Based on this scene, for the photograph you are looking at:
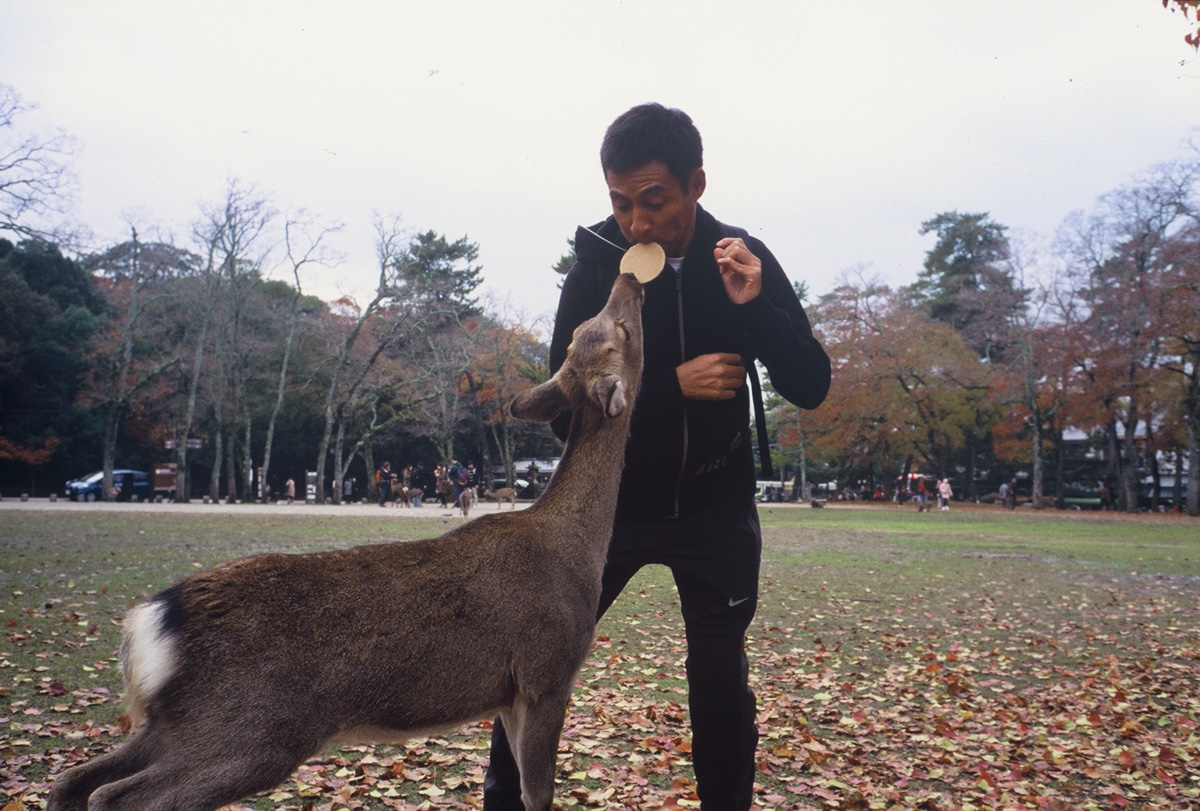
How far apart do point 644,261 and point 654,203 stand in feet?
0.76

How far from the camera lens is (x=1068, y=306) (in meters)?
45.6

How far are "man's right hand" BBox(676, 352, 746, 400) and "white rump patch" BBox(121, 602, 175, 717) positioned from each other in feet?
6.27

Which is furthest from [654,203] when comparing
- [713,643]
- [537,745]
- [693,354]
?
[537,745]

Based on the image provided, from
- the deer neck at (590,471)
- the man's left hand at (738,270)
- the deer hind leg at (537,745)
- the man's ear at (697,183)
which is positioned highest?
the man's ear at (697,183)

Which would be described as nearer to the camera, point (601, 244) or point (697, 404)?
point (697, 404)

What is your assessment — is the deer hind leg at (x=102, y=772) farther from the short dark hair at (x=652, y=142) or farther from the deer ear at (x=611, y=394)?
the short dark hair at (x=652, y=142)

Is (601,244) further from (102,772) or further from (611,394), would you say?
(102,772)

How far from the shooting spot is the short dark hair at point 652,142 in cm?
333

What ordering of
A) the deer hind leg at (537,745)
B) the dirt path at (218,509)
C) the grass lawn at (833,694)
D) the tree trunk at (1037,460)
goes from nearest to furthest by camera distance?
the deer hind leg at (537,745) → the grass lawn at (833,694) → the dirt path at (218,509) → the tree trunk at (1037,460)

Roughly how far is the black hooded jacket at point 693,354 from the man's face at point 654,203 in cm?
13

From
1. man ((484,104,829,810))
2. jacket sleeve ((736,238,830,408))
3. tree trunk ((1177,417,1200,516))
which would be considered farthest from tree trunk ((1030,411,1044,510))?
man ((484,104,829,810))

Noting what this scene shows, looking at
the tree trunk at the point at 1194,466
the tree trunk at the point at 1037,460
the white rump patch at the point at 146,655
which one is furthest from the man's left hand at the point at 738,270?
the tree trunk at the point at 1037,460

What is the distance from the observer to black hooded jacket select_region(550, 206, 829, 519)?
352 centimetres

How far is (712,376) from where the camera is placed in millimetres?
3398
